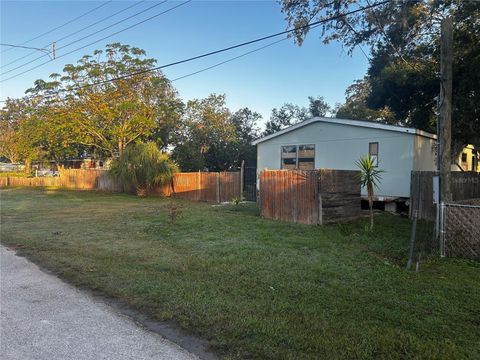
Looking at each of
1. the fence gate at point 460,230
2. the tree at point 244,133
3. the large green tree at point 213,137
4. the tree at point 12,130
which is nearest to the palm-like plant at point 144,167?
the large green tree at point 213,137

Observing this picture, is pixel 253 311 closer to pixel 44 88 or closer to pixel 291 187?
pixel 291 187

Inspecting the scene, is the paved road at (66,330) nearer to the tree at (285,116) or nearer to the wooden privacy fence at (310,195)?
the wooden privacy fence at (310,195)

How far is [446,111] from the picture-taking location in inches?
311

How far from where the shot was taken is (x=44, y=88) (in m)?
28.2

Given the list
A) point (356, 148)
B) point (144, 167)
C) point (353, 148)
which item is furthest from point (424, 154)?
point (144, 167)

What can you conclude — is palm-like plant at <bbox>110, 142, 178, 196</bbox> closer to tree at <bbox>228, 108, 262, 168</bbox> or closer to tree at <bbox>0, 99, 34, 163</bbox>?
tree at <bbox>228, 108, 262, 168</bbox>

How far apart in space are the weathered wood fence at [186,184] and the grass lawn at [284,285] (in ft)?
31.6

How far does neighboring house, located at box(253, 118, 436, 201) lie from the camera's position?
541 inches

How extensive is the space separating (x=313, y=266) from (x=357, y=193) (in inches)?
255

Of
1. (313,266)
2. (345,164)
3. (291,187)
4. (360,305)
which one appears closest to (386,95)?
(345,164)

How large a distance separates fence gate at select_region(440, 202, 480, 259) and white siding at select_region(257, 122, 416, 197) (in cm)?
677

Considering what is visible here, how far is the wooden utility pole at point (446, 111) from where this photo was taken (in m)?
7.80

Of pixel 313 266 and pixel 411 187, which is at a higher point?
pixel 411 187

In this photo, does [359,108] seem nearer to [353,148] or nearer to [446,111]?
[353,148]
